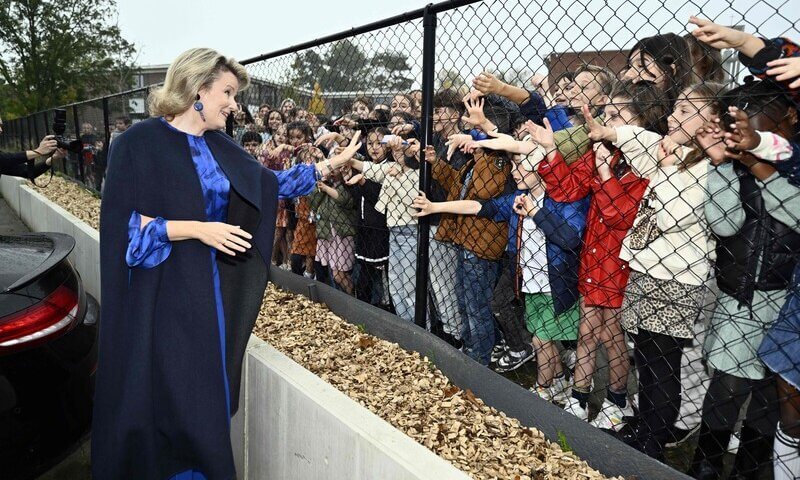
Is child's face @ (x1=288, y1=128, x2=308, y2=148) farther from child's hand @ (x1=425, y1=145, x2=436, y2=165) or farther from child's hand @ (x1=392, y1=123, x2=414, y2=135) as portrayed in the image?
child's hand @ (x1=425, y1=145, x2=436, y2=165)

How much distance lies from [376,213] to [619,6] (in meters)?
2.42

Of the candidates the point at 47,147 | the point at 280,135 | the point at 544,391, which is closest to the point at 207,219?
the point at 544,391

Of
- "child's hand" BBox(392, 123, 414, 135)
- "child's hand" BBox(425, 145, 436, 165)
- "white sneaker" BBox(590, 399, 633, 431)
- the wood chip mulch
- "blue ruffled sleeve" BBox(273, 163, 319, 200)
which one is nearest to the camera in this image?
the wood chip mulch

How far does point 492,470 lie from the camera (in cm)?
221

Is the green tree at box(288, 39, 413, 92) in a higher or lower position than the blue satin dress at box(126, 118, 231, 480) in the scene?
higher

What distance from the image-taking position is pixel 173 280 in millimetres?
2113

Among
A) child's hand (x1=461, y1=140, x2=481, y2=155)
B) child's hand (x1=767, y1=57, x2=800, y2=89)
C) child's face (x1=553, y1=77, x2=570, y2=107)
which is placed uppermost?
child's hand (x1=767, y1=57, x2=800, y2=89)

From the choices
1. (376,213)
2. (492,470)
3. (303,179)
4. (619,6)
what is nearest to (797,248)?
(619,6)

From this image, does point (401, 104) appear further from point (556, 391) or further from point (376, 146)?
point (556, 391)

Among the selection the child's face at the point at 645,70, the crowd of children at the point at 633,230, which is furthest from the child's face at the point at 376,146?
the child's face at the point at 645,70

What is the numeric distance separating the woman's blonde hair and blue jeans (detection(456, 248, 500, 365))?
1968mm

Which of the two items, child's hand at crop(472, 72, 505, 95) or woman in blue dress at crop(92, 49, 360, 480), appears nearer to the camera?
woman in blue dress at crop(92, 49, 360, 480)

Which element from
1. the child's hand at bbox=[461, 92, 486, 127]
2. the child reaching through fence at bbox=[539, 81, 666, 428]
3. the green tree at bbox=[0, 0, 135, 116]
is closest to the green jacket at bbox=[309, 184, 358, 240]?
the child's hand at bbox=[461, 92, 486, 127]

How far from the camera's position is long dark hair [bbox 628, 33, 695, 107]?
251cm
